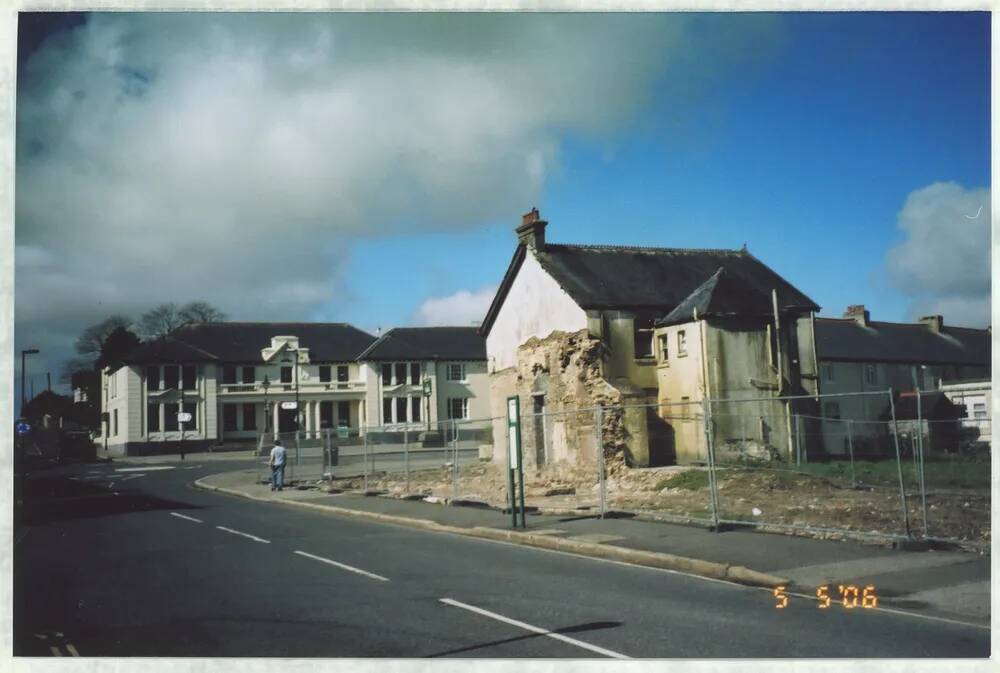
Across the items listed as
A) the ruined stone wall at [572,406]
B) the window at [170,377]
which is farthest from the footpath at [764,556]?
the window at [170,377]

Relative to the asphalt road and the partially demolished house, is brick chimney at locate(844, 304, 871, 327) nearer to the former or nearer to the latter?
the partially demolished house

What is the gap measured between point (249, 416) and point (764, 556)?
64.2m

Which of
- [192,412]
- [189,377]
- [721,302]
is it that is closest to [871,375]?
[721,302]

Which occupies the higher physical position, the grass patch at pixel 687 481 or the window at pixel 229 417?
the window at pixel 229 417

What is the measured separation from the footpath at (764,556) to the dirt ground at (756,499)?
72cm

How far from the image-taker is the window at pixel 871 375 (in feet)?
177

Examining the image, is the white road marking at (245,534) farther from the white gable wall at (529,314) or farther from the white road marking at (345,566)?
the white gable wall at (529,314)

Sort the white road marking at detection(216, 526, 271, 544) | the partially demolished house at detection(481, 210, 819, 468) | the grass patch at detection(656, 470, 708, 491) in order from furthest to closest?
1. the partially demolished house at detection(481, 210, 819, 468)
2. the grass patch at detection(656, 470, 708, 491)
3. the white road marking at detection(216, 526, 271, 544)

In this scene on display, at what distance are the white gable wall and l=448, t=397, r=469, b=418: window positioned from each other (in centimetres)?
3394

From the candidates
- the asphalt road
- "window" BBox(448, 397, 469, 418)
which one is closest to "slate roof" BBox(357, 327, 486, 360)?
"window" BBox(448, 397, 469, 418)

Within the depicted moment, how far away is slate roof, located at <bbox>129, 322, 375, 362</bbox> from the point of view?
224 ft

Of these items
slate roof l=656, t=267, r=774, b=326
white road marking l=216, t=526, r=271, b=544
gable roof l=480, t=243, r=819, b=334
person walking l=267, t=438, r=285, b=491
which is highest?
gable roof l=480, t=243, r=819, b=334

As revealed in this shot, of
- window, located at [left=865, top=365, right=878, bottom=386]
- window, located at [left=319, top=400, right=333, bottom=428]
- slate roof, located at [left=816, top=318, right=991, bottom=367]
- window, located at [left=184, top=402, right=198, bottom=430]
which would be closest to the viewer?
window, located at [left=865, top=365, right=878, bottom=386]

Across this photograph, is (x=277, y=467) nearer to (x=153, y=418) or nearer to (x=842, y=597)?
(x=842, y=597)
